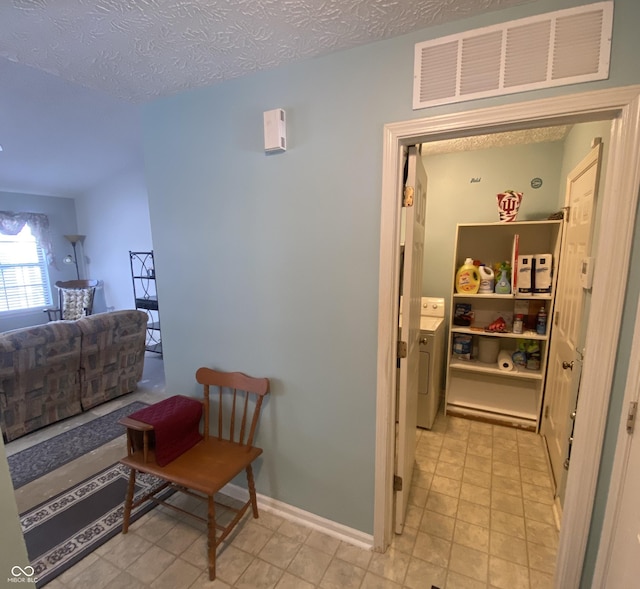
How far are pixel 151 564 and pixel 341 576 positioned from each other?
923 millimetres

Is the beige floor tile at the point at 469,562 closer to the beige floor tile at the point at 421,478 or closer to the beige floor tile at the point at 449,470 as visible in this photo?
the beige floor tile at the point at 421,478

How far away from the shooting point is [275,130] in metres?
1.50

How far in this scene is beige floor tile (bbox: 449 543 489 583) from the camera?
4.99 feet

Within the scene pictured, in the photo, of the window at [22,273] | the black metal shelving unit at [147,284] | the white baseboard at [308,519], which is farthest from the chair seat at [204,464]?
the window at [22,273]

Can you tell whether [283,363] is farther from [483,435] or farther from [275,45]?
[483,435]

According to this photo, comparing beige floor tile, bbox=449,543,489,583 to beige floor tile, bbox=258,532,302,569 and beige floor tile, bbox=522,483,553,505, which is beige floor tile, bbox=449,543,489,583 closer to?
beige floor tile, bbox=522,483,553,505

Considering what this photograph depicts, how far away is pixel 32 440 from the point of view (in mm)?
2562

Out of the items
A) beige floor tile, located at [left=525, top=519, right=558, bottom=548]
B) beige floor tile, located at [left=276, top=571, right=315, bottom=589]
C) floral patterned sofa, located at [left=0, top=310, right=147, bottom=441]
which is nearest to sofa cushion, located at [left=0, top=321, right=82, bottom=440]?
floral patterned sofa, located at [left=0, top=310, right=147, bottom=441]

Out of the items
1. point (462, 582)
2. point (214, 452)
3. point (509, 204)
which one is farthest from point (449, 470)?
point (509, 204)

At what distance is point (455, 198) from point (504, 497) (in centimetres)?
242

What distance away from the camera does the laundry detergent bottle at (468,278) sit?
8.97ft

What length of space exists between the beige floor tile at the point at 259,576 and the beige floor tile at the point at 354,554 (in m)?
0.31

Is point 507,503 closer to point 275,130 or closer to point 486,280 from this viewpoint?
point 486,280

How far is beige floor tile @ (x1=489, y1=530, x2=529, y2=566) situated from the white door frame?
30cm
